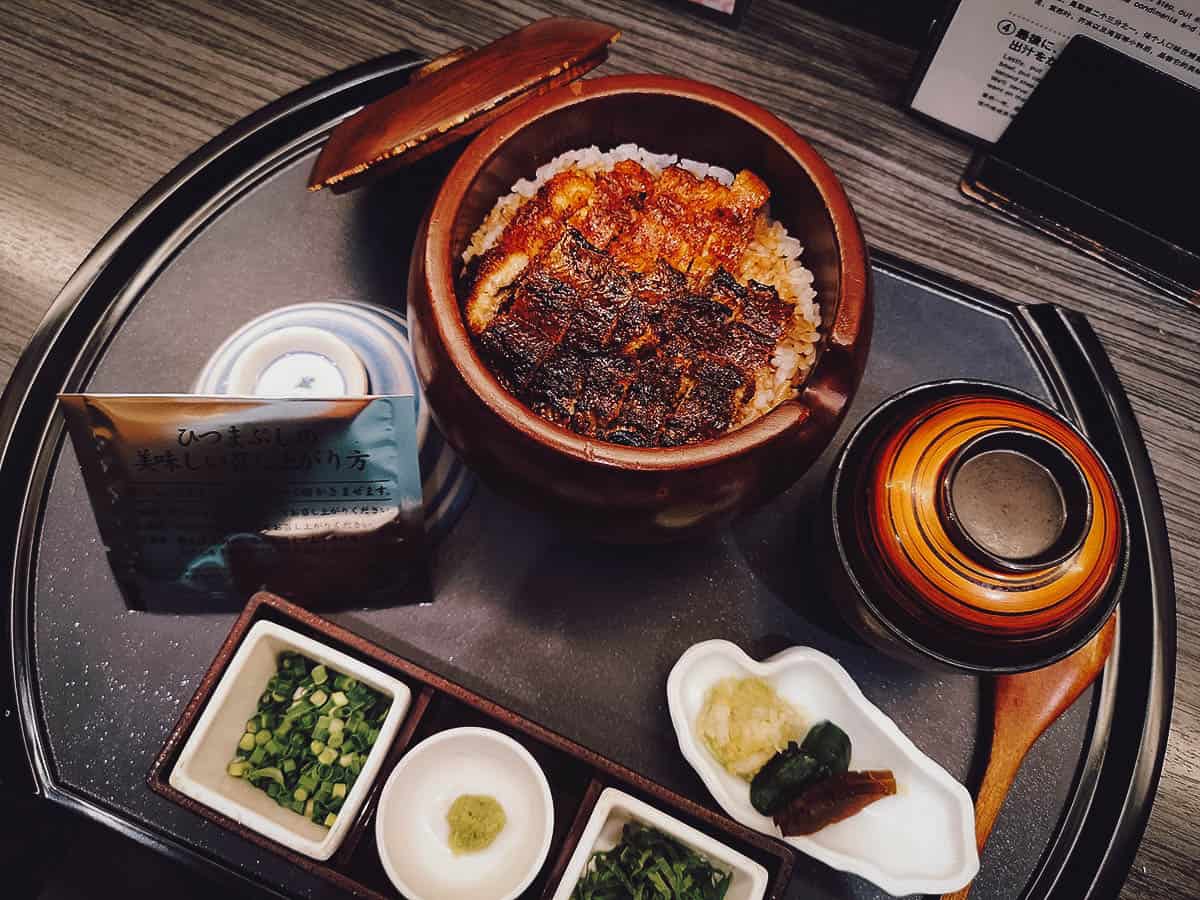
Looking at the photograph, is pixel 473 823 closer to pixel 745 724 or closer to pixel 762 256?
pixel 745 724

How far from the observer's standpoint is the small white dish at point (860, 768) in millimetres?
1180

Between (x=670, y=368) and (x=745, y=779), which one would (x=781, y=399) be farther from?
(x=745, y=779)

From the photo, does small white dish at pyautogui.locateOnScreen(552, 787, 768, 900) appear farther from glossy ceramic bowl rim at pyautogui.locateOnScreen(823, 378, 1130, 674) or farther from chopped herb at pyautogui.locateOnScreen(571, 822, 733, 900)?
glossy ceramic bowl rim at pyautogui.locateOnScreen(823, 378, 1130, 674)

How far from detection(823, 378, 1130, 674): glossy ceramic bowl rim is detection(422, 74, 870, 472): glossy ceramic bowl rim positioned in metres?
0.15

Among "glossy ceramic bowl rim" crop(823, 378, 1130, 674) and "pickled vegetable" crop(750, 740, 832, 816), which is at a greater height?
"glossy ceramic bowl rim" crop(823, 378, 1130, 674)

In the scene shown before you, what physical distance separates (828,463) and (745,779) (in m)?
0.50

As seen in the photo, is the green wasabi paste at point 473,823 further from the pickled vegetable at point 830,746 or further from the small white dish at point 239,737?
the pickled vegetable at point 830,746

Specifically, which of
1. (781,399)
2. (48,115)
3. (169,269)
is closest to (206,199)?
(169,269)

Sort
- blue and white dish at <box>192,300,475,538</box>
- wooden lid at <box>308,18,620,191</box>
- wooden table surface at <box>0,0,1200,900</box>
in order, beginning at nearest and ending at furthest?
wooden lid at <box>308,18,620,191</box> < blue and white dish at <box>192,300,475,538</box> < wooden table surface at <box>0,0,1200,900</box>

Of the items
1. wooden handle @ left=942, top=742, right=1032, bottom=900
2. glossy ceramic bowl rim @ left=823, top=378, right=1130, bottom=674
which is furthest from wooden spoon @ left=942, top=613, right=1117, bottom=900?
glossy ceramic bowl rim @ left=823, top=378, right=1130, bottom=674

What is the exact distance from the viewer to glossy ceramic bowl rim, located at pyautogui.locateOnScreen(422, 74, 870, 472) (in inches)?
39.3

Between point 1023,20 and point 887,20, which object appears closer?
point 1023,20

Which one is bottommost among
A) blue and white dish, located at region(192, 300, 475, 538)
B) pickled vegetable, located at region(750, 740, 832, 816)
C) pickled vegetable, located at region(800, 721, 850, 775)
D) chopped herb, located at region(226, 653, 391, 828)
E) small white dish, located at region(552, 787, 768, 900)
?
chopped herb, located at region(226, 653, 391, 828)

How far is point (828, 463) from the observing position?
55.6 inches
